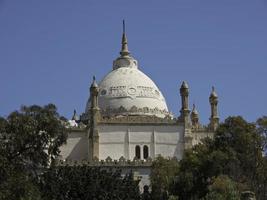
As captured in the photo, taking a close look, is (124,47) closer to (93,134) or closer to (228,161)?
(93,134)

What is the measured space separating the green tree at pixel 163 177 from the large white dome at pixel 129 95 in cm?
1786

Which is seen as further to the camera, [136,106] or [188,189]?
[136,106]

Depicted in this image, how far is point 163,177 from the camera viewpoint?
61812mm

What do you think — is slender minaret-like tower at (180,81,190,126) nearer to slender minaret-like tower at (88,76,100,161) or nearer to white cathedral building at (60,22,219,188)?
white cathedral building at (60,22,219,188)

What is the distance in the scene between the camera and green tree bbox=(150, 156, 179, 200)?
58.8 meters

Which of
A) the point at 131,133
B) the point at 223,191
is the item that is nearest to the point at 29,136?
the point at 223,191

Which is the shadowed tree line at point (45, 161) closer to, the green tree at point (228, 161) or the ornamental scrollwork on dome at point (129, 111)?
the green tree at point (228, 161)

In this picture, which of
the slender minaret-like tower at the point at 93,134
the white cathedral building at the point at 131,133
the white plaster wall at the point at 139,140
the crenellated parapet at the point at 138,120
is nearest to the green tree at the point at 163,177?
A: the white cathedral building at the point at 131,133

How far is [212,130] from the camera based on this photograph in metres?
82.1

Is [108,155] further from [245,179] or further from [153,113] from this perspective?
[245,179]

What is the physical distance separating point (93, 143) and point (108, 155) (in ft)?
6.68

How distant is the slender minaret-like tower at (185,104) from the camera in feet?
263

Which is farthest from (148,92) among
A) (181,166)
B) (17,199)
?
(17,199)

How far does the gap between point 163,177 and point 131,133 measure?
18499 millimetres
